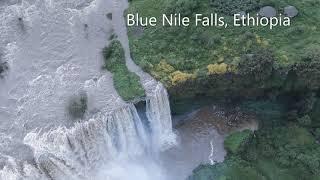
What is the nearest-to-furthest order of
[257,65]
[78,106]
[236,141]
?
[78,106] → [257,65] → [236,141]

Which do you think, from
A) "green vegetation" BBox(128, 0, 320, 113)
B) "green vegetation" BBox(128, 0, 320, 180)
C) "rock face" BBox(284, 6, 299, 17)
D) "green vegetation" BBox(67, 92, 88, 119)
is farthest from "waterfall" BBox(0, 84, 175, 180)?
"rock face" BBox(284, 6, 299, 17)

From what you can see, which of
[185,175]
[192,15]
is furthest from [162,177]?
[192,15]

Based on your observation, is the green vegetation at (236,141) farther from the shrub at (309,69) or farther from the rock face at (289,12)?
the rock face at (289,12)

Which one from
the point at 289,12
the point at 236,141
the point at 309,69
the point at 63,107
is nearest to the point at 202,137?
the point at 236,141

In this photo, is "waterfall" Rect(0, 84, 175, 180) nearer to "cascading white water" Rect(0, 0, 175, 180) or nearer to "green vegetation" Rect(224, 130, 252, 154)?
"cascading white water" Rect(0, 0, 175, 180)

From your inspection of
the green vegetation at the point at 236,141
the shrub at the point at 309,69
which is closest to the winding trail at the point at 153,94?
the green vegetation at the point at 236,141

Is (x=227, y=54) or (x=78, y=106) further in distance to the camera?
(x=227, y=54)

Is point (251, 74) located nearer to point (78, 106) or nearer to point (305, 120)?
point (305, 120)
